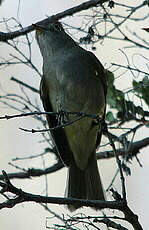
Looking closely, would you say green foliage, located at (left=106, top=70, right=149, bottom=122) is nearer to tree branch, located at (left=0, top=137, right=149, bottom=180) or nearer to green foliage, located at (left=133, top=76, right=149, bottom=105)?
green foliage, located at (left=133, top=76, right=149, bottom=105)

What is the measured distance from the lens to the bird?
4.04 metres

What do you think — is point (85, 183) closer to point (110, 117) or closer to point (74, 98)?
point (74, 98)

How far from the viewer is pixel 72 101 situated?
401 cm

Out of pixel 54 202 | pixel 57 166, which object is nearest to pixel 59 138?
pixel 57 166

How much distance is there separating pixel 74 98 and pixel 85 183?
2.34ft

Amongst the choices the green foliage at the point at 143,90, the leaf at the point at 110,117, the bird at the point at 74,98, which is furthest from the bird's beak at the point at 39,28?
the green foliage at the point at 143,90

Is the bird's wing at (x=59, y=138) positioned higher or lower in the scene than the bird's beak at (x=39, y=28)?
lower

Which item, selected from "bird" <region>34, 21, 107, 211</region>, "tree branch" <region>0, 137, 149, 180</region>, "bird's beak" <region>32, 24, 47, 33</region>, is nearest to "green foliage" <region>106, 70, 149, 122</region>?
"tree branch" <region>0, 137, 149, 180</region>

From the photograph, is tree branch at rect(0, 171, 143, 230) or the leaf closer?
tree branch at rect(0, 171, 143, 230)

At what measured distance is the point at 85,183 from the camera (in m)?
4.22

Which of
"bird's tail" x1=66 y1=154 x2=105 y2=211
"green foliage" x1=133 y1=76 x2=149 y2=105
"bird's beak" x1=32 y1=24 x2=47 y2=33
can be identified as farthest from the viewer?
"bird's tail" x1=66 y1=154 x2=105 y2=211

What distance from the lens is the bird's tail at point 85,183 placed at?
4062 millimetres

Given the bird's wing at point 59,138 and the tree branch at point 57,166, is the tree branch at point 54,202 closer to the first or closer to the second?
the tree branch at point 57,166

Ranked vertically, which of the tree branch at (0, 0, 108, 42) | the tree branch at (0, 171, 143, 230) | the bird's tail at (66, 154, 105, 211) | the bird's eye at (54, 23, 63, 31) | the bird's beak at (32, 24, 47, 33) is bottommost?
the tree branch at (0, 171, 143, 230)
